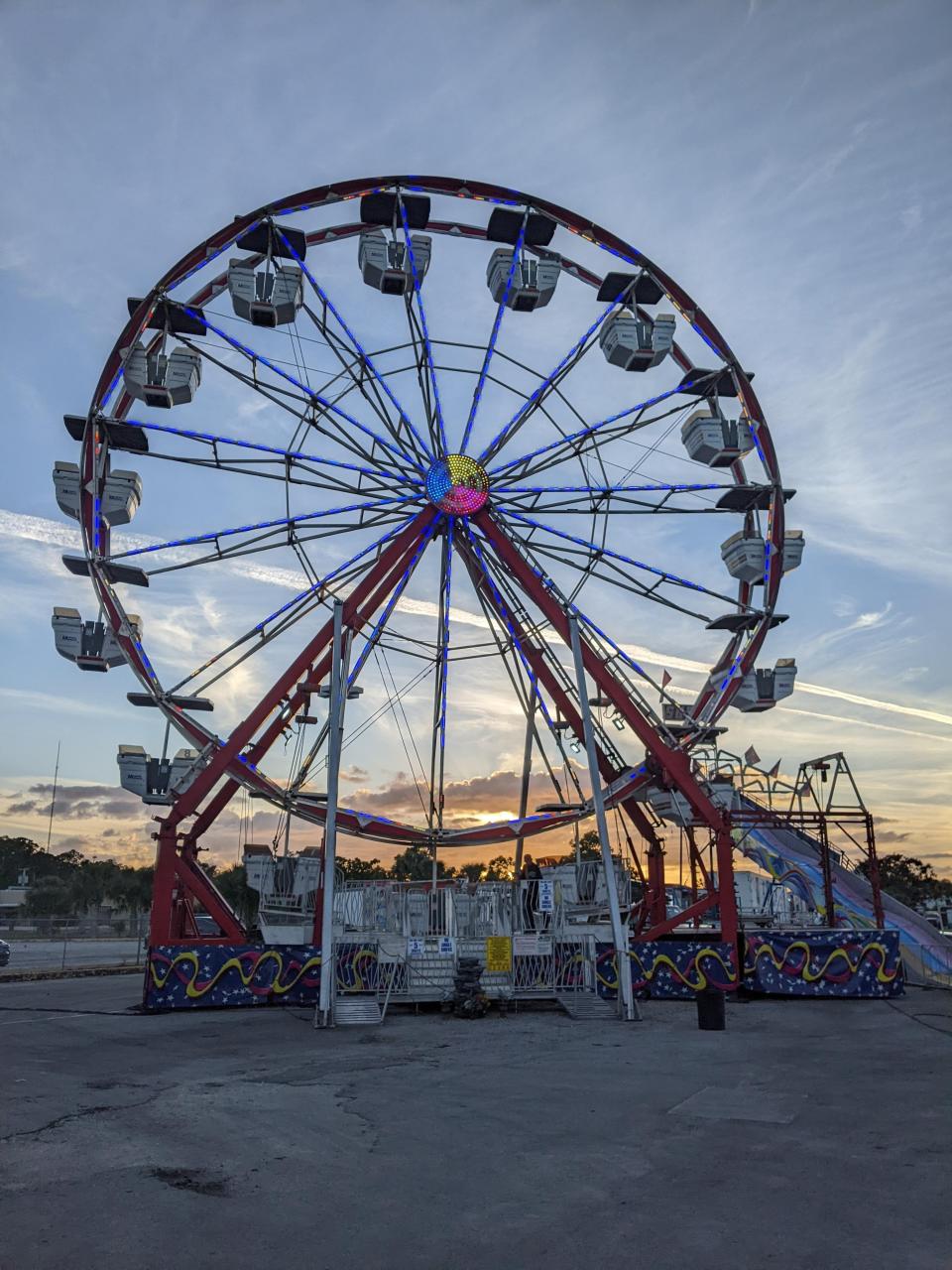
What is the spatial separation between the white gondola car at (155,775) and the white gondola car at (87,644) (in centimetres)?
237

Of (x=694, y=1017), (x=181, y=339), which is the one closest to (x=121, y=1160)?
(x=694, y=1017)

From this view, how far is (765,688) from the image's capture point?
90.0 ft

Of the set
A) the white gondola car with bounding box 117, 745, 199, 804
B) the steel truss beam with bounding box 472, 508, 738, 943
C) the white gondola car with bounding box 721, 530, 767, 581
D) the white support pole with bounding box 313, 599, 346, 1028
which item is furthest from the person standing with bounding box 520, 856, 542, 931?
the white gondola car with bounding box 721, 530, 767, 581

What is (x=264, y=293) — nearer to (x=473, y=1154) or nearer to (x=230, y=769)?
(x=230, y=769)

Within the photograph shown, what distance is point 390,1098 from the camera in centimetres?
1066

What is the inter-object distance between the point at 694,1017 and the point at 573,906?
7345 mm

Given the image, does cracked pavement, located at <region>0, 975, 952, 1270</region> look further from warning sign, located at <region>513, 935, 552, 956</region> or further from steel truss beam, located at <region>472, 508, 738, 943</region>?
steel truss beam, located at <region>472, 508, 738, 943</region>

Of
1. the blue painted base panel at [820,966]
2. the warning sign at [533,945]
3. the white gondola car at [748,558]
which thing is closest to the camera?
the warning sign at [533,945]

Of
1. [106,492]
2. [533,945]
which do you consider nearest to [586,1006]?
[533,945]

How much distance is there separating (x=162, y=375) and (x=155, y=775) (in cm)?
981

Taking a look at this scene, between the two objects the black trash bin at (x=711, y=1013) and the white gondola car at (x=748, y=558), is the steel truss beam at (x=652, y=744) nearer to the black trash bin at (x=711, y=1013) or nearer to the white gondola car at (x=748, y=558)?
the white gondola car at (x=748, y=558)

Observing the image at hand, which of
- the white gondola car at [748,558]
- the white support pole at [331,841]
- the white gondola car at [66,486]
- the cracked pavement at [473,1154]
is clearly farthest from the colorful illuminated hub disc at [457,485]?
the cracked pavement at [473,1154]

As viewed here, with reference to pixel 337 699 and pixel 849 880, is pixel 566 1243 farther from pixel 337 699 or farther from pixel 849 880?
pixel 849 880

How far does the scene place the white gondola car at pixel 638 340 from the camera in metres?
25.4
